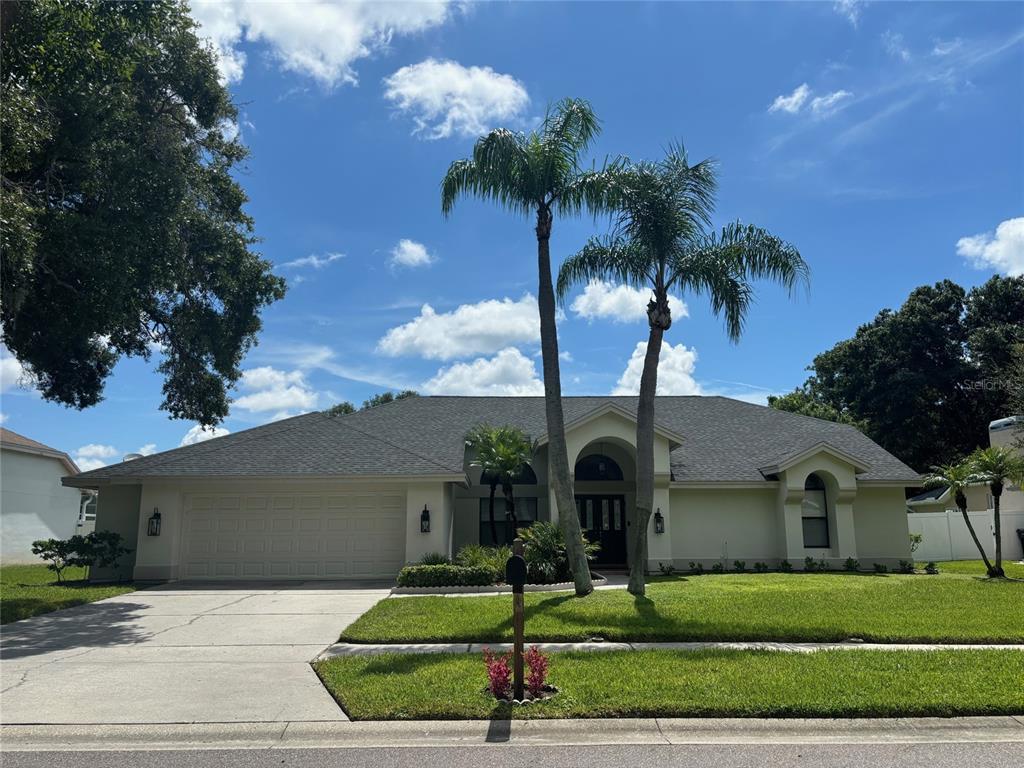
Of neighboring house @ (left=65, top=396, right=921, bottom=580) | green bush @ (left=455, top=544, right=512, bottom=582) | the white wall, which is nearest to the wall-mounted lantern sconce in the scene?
neighboring house @ (left=65, top=396, right=921, bottom=580)

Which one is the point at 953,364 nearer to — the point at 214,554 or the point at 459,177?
the point at 459,177

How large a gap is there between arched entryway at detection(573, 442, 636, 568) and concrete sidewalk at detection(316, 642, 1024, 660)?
1256cm

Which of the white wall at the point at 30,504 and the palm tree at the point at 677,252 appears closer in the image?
the palm tree at the point at 677,252

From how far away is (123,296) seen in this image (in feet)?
43.6

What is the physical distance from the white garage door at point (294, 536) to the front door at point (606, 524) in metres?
6.24

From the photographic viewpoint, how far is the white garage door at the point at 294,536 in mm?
18766

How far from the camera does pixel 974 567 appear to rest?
73.2 ft

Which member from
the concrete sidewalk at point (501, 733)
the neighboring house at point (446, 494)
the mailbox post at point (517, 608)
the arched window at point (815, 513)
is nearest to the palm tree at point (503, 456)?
the neighboring house at point (446, 494)

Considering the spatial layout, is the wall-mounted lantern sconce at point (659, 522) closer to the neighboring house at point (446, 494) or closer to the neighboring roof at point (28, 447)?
the neighboring house at point (446, 494)

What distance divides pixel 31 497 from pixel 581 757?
110ft

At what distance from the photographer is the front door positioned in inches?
868

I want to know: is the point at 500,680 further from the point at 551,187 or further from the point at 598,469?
the point at 598,469

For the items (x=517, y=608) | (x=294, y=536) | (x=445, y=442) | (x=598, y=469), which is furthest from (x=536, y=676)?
(x=598, y=469)

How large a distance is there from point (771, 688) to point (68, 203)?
14.6 metres
